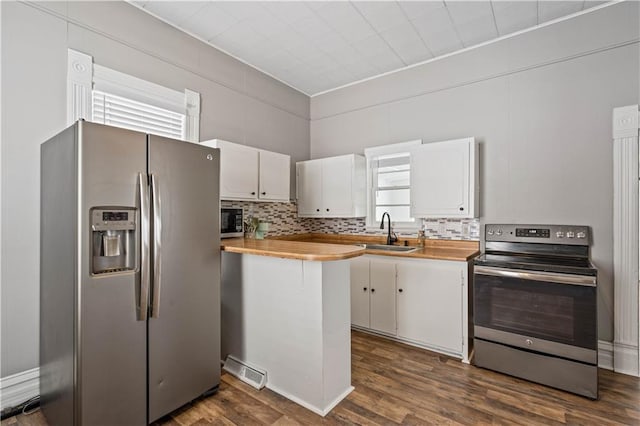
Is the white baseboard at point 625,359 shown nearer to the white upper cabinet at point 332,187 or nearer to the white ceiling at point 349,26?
the white upper cabinet at point 332,187

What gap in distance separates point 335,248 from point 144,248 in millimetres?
1151

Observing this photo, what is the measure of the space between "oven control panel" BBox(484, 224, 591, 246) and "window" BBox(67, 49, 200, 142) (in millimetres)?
3050

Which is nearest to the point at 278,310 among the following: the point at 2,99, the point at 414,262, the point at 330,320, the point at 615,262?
the point at 330,320

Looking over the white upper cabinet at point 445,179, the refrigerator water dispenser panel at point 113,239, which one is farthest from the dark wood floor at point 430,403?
the white upper cabinet at point 445,179

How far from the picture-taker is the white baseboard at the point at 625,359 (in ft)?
7.95

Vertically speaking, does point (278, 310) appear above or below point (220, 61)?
below

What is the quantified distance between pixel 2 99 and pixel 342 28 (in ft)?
8.48

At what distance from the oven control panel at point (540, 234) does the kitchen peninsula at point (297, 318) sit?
1.73 meters

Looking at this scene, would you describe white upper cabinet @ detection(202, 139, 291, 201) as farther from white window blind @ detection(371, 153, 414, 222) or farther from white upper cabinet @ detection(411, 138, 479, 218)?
white upper cabinet @ detection(411, 138, 479, 218)

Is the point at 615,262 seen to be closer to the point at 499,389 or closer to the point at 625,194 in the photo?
the point at 625,194

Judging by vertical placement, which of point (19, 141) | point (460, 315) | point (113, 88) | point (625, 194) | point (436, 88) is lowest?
Answer: point (460, 315)

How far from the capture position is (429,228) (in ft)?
11.5

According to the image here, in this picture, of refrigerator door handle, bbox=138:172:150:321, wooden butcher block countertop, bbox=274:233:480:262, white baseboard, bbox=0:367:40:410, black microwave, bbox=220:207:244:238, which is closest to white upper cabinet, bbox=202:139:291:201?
black microwave, bbox=220:207:244:238

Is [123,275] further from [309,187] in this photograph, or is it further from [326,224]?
[326,224]
